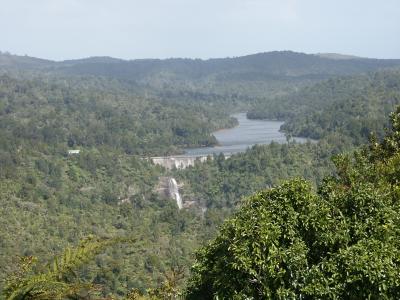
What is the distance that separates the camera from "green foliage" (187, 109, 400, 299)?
38.5ft

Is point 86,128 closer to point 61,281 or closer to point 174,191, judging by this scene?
point 174,191

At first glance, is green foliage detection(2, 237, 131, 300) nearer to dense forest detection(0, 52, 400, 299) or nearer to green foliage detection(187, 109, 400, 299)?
dense forest detection(0, 52, 400, 299)

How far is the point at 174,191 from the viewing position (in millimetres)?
130375

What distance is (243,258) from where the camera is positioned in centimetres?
1243

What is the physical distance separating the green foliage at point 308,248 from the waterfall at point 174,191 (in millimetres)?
112052

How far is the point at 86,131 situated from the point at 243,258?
158 metres

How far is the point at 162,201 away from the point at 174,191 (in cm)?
949

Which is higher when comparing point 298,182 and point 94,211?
point 298,182

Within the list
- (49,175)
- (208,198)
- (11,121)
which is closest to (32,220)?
(49,175)

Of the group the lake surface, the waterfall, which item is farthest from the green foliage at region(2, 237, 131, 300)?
the lake surface

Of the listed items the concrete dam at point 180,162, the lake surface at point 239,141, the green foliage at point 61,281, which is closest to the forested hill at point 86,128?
the lake surface at point 239,141

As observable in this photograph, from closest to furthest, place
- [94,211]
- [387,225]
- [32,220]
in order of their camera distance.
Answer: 1. [387,225]
2. [32,220]
3. [94,211]

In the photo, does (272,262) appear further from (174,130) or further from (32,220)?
(174,130)

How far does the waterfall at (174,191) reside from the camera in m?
128
